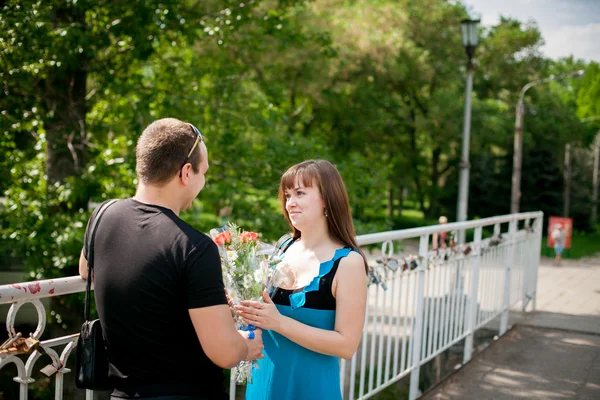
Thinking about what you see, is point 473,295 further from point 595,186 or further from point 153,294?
point 595,186

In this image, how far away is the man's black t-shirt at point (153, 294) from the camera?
1683 millimetres

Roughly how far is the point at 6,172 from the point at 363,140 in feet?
73.3

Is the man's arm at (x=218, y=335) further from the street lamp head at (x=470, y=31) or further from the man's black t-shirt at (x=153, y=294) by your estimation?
the street lamp head at (x=470, y=31)

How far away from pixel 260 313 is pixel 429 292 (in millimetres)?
3967

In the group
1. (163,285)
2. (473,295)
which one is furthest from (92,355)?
(473,295)

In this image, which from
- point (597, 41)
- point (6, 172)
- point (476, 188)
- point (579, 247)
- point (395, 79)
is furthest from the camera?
point (476, 188)

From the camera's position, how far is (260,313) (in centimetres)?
214

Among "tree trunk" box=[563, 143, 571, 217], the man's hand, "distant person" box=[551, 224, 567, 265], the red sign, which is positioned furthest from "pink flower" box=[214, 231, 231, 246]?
"tree trunk" box=[563, 143, 571, 217]

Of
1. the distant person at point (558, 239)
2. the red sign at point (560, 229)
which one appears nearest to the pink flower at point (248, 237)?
the distant person at point (558, 239)

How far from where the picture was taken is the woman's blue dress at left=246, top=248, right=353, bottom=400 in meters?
2.39

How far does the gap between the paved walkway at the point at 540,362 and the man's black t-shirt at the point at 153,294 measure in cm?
376

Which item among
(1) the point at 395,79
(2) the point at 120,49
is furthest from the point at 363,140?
(2) the point at 120,49

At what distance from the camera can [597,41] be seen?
16781mm

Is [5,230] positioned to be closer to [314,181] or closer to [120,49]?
[120,49]
